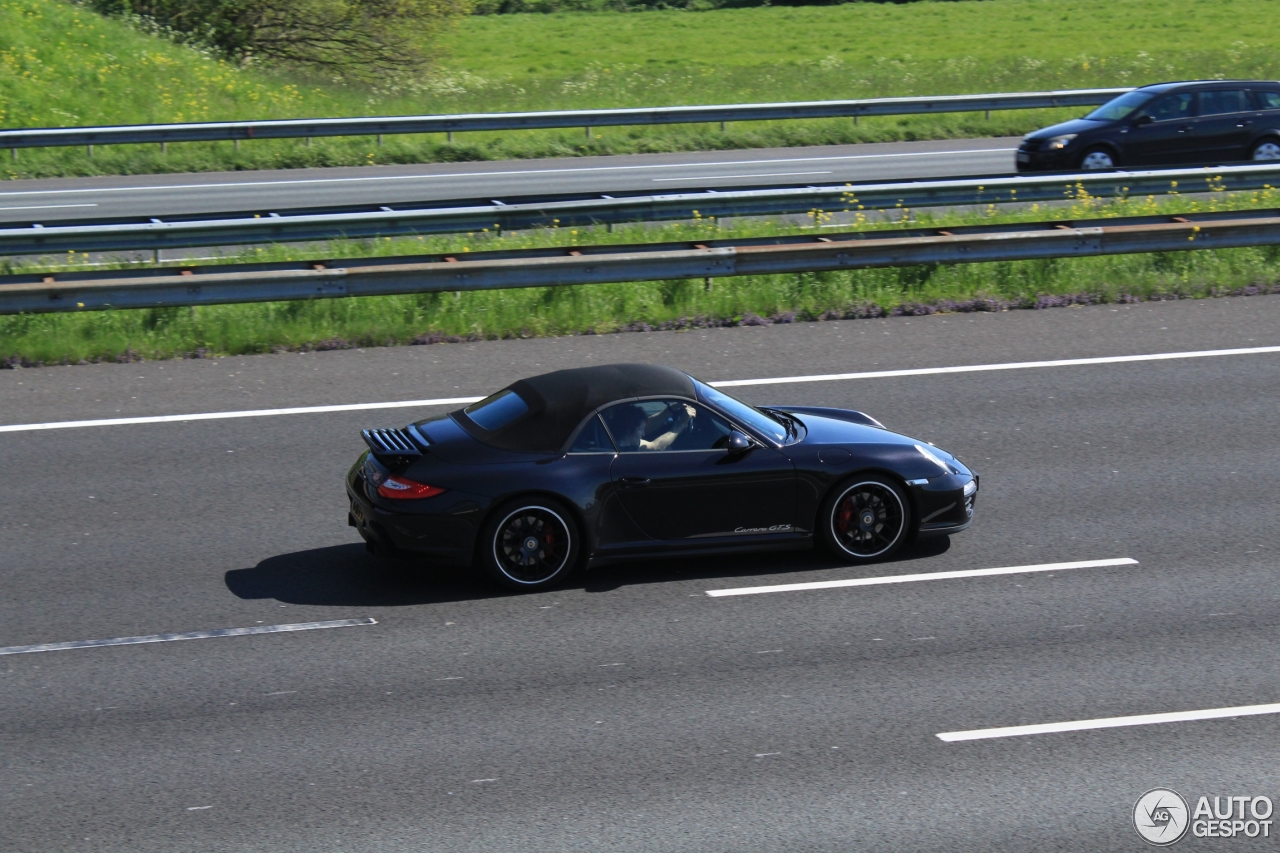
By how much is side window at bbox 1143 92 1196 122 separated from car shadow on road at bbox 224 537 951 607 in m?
16.6

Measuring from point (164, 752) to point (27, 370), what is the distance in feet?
25.3

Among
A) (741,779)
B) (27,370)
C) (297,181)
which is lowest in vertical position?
(741,779)

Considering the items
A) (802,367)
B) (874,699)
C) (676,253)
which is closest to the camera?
(874,699)

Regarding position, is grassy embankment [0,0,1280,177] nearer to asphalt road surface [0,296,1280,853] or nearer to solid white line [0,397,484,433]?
solid white line [0,397,484,433]

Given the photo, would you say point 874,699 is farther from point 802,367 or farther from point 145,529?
point 802,367

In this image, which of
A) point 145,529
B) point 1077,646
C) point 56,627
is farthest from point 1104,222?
point 56,627

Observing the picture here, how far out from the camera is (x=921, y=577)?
8695 mm

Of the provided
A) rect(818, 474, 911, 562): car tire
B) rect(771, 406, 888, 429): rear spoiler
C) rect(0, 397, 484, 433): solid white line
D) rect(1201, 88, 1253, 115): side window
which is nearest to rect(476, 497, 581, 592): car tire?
rect(818, 474, 911, 562): car tire

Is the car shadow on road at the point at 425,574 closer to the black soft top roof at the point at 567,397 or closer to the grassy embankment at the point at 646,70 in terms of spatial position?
the black soft top roof at the point at 567,397

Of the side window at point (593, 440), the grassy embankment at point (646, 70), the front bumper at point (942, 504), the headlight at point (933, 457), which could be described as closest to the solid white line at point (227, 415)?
the side window at point (593, 440)

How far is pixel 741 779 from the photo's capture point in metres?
6.34

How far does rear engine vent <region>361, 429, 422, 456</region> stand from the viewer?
8562 mm

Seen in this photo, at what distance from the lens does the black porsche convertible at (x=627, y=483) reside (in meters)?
8.35

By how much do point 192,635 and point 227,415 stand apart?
4.30m
